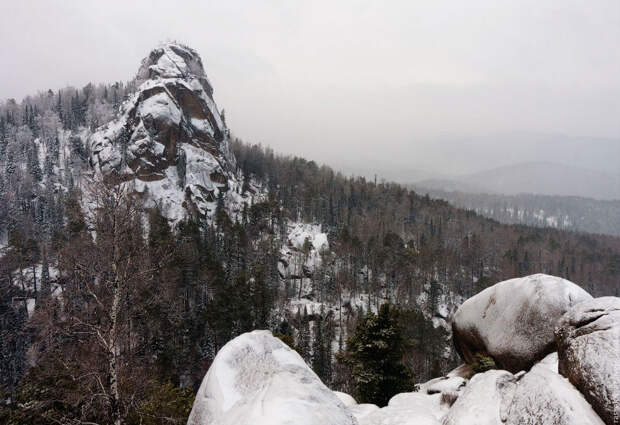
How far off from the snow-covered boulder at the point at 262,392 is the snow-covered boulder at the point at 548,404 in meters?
3.39

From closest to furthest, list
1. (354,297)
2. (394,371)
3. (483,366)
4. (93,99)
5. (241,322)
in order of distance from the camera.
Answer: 1. (483,366)
2. (394,371)
3. (241,322)
4. (354,297)
5. (93,99)

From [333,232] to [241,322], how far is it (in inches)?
2272

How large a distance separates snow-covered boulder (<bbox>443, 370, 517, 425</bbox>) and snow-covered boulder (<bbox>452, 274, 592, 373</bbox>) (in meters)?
5.83

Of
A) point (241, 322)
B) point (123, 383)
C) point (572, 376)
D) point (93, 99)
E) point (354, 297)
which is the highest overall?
point (93, 99)

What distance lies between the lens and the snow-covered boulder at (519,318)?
41.7 feet

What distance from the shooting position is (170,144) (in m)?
93.6

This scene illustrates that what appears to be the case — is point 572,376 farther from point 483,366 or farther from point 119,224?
point 119,224

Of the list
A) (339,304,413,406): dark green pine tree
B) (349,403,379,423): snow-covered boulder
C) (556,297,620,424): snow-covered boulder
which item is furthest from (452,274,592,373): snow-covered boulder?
(349,403,379,423): snow-covered boulder

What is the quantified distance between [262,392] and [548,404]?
538 centimetres

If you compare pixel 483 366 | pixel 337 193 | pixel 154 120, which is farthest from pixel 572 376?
pixel 337 193

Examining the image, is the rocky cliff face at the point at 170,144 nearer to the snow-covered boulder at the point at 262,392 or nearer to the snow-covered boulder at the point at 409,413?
the snow-covered boulder at the point at 262,392

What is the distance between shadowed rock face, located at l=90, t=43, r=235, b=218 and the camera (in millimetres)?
89062

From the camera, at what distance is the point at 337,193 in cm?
12344

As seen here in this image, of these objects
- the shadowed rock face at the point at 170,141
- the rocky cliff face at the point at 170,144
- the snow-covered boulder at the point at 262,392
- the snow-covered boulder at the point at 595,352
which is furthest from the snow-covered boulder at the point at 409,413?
the shadowed rock face at the point at 170,141
